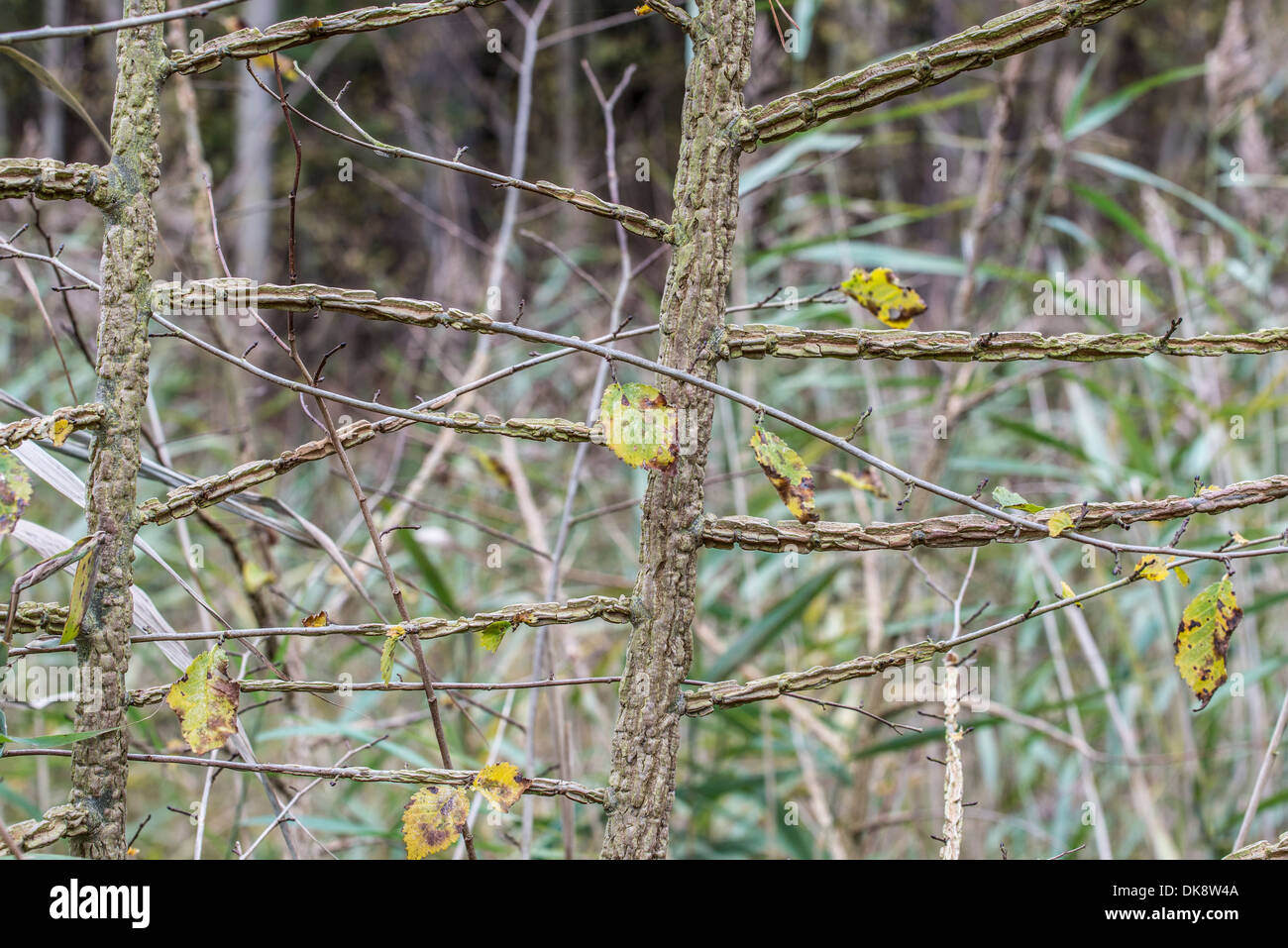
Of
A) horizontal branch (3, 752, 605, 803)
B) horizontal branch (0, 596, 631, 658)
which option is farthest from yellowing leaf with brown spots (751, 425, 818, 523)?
horizontal branch (3, 752, 605, 803)

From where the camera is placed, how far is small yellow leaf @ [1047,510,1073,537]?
0.58m

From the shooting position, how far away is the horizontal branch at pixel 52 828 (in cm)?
53

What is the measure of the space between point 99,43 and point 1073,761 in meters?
5.70

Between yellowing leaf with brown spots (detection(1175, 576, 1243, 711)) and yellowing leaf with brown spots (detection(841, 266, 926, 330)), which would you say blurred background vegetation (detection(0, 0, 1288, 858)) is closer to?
yellowing leaf with brown spots (detection(841, 266, 926, 330))

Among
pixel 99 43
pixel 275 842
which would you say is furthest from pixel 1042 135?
pixel 99 43

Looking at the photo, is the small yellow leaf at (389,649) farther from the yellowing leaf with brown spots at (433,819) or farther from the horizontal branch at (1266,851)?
the horizontal branch at (1266,851)

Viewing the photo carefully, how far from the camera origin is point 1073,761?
66.3 inches

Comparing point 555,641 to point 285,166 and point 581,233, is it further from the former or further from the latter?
point 285,166

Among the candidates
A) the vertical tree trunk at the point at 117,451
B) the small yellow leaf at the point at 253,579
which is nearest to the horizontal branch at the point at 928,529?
the vertical tree trunk at the point at 117,451

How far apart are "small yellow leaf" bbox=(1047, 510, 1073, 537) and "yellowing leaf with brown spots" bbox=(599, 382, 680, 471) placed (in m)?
0.24

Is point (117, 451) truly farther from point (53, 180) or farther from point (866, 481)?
point (866, 481)

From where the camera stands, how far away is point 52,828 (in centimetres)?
53

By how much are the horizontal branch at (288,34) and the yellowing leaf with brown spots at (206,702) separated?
36 cm

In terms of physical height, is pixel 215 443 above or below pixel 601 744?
above
